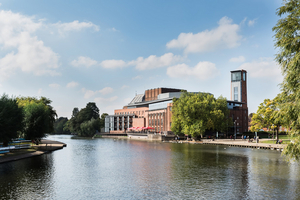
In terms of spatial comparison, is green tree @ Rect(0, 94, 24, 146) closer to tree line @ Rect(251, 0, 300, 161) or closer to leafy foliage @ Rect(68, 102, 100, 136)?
tree line @ Rect(251, 0, 300, 161)

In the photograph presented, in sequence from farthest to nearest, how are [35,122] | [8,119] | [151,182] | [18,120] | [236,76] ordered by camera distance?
1. [236,76]
2. [35,122]
3. [18,120]
4. [8,119]
5. [151,182]

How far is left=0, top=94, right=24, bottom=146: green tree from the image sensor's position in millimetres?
43094

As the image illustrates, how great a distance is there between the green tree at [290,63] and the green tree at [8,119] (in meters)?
38.8

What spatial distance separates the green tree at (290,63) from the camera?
19.9 metres

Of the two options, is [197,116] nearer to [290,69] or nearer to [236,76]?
[290,69]

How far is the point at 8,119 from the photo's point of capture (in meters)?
44.7

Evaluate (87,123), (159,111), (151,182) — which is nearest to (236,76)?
(159,111)

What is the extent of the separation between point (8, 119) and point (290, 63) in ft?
135

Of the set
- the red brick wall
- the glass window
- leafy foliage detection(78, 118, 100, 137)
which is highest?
Answer: the glass window

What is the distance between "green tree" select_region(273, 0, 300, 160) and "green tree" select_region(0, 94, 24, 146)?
3876cm

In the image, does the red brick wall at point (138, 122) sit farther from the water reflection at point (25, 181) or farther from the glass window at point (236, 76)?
the water reflection at point (25, 181)

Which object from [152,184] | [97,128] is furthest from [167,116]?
[152,184]

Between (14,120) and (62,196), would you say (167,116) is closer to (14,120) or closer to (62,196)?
(14,120)

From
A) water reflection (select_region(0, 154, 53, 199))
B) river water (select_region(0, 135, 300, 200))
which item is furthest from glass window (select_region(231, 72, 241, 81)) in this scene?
water reflection (select_region(0, 154, 53, 199))
